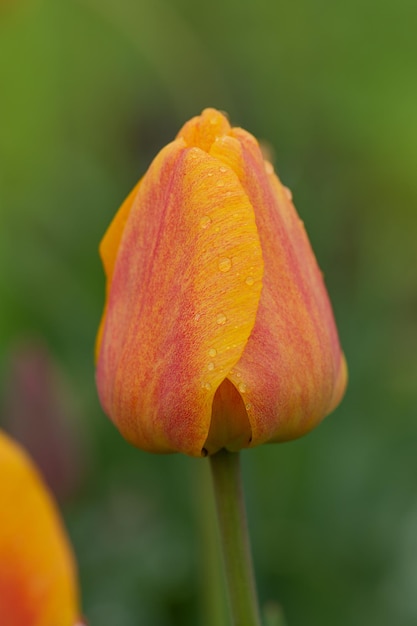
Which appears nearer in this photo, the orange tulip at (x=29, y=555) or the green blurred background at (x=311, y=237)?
the orange tulip at (x=29, y=555)

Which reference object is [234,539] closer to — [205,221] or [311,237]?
[205,221]

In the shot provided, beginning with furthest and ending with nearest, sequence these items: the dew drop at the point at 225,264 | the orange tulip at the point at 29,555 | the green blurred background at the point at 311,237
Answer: the green blurred background at the point at 311,237, the orange tulip at the point at 29,555, the dew drop at the point at 225,264

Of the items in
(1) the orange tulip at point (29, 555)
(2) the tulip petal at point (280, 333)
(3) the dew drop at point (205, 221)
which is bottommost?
(1) the orange tulip at point (29, 555)

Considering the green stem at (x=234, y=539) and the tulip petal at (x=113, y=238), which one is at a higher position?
the tulip petal at (x=113, y=238)

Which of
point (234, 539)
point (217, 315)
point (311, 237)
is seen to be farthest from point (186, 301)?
point (311, 237)

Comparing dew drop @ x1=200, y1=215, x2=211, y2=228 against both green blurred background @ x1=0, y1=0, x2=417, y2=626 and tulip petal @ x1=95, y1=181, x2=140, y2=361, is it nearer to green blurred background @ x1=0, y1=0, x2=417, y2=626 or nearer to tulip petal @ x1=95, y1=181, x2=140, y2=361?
tulip petal @ x1=95, y1=181, x2=140, y2=361

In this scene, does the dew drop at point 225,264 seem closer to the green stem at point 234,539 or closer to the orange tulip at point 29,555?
the green stem at point 234,539

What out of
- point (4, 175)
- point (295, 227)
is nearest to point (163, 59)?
point (4, 175)

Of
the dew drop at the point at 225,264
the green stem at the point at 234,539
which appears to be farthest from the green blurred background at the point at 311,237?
the dew drop at the point at 225,264
